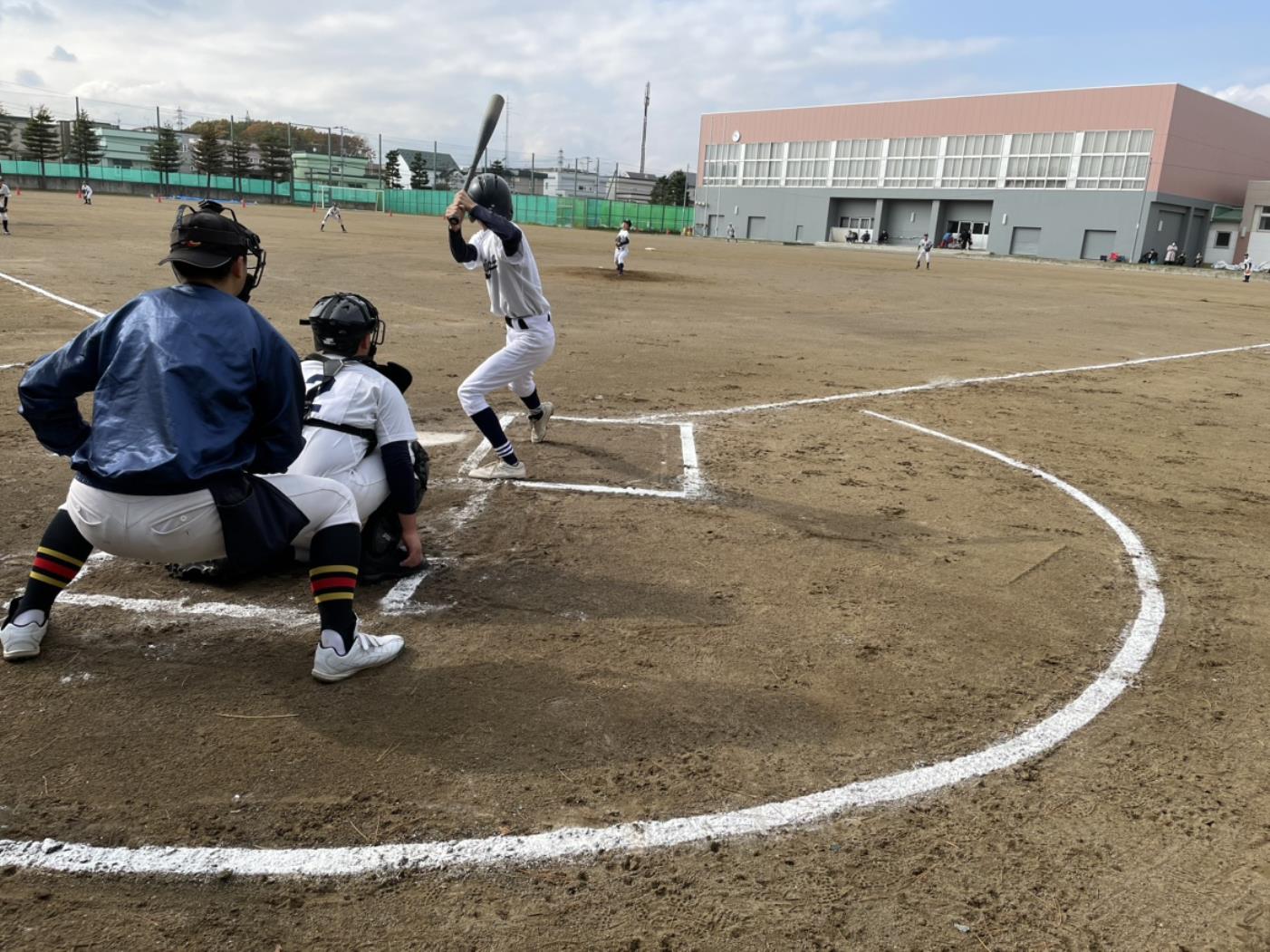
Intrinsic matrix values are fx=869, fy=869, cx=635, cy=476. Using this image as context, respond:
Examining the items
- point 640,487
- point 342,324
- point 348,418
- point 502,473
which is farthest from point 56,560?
point 640,487

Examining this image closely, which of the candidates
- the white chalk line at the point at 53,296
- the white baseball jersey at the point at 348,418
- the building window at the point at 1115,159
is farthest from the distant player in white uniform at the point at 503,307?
the building window at the point at 1115,159

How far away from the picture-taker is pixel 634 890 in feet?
8.13

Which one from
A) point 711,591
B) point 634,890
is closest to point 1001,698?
point 711,591

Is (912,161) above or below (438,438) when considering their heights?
above

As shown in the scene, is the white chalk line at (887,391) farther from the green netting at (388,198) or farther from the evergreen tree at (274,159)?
the evergreen tree at (274,159)

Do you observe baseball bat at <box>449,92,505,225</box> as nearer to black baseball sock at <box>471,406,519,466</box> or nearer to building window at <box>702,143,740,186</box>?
black baseball sock at <box>471,406,519,466</box>

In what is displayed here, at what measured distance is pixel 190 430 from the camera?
9.67ft

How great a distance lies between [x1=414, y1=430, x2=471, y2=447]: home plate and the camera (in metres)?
7.07

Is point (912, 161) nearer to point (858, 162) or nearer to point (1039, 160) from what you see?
point (858, 162)

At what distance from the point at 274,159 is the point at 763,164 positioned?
50.1m

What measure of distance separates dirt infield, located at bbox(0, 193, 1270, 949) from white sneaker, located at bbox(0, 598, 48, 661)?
6.1 inches

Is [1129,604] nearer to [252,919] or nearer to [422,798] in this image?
[422,798]

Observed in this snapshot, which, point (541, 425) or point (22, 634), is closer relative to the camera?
point (22, 634)

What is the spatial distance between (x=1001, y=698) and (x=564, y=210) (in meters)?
80.5
